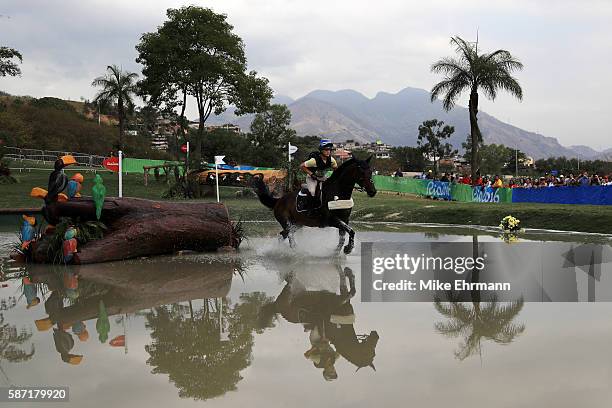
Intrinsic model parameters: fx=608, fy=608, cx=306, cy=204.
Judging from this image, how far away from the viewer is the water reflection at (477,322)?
5.90m

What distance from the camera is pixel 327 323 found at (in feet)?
22.3

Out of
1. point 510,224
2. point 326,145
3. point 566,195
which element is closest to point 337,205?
point 326,145

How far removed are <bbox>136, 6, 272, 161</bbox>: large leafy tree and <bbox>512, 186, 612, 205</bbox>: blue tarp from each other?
23227 mm

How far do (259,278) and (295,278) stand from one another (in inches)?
24.8

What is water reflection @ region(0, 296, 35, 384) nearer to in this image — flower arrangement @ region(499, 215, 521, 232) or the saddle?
the saddle

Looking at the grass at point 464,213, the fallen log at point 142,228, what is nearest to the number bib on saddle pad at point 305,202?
the fallen log at point 142,228

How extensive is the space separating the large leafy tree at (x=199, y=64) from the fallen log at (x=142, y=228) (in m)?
31.8

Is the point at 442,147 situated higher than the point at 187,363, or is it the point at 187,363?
the point at 442,147

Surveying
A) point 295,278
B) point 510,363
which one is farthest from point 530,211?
point 510,363

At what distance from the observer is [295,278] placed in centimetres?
1002

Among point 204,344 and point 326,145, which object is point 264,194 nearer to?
point 326,145

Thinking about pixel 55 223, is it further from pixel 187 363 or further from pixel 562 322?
pixel 562 322

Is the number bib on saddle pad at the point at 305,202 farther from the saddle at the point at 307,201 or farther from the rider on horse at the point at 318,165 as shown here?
the rider on horse at the point at 318,165

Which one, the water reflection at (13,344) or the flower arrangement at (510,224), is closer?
the water reflection at (13,344)
